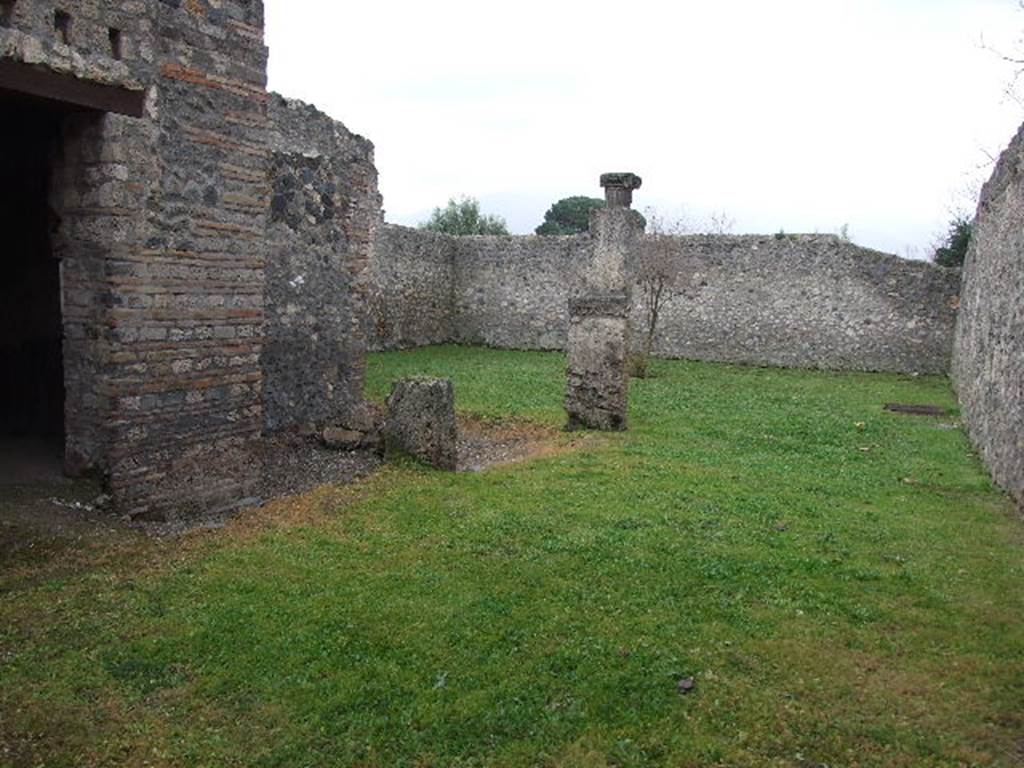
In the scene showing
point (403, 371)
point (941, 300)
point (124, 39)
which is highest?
point (124, 39)

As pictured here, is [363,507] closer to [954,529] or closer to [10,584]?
[10,584]

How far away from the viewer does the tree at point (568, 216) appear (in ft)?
186

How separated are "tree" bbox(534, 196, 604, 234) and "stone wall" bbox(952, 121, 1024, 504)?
129 feet

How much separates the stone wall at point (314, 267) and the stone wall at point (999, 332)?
25.7ft

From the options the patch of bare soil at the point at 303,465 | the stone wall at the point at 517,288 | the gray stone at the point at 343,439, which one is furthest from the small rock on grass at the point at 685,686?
the stone wall at the point at 517,288

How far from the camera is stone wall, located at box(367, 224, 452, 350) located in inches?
947

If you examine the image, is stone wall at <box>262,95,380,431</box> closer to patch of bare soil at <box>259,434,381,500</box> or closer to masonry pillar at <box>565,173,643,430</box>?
patch of bare soil at <box>259,434,381,500</box>

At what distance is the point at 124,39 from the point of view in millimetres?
6602

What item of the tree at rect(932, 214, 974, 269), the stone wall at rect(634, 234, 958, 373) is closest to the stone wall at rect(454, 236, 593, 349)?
the stone wall at rect(634, 234, 958, 373)

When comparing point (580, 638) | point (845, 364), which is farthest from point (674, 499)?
point (845, 364)

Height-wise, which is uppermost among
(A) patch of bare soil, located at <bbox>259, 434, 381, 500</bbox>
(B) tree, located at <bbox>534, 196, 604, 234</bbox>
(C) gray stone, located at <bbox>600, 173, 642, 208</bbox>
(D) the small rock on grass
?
(B) tree, located at <bbox>534, 196, 604, 234</bbox>

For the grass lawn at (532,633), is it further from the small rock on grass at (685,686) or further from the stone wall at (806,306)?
the stone wall at (806,306)

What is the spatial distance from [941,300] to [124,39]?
20.5 m

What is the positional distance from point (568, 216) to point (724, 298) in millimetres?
34538
